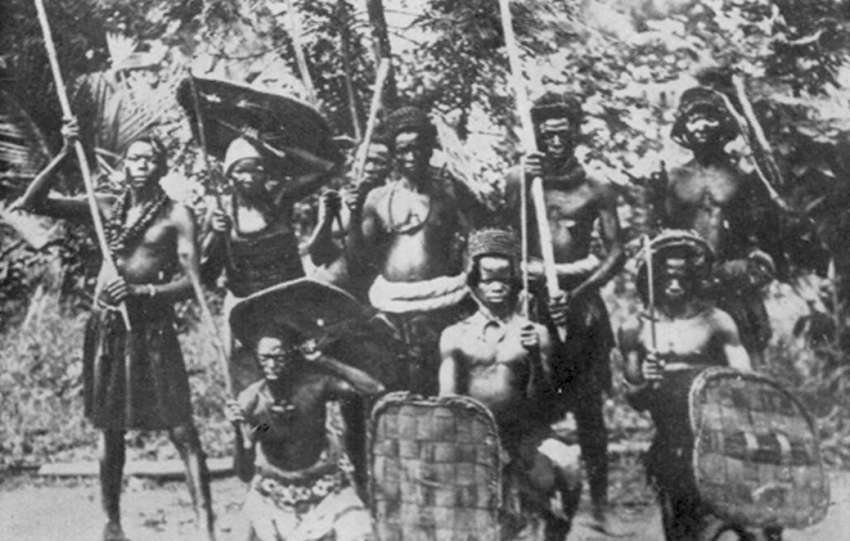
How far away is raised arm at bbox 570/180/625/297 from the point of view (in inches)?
217

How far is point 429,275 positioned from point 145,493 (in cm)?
179

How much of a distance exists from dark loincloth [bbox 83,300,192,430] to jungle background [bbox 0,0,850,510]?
0.30ft

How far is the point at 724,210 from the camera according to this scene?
18.4 feet

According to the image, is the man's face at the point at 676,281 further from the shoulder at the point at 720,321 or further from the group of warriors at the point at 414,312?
the shoulder at the point at 720,321

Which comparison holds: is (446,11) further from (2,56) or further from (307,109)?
(2,56)

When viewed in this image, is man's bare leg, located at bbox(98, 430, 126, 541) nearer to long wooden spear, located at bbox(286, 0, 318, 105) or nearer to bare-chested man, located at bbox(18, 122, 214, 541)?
bare-chested man, located at bbox(18, 122, 214, 541)

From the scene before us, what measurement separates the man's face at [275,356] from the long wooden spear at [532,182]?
1.19m

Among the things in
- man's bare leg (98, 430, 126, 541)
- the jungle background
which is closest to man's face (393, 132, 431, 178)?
the jungle background

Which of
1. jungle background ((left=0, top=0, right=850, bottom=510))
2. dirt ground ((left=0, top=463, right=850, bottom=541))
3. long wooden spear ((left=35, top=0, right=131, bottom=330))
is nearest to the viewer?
dirt ground ((left=0, top=463, right=850, bottom=541))

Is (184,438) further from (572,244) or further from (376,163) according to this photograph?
(572,244)

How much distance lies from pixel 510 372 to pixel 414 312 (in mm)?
554

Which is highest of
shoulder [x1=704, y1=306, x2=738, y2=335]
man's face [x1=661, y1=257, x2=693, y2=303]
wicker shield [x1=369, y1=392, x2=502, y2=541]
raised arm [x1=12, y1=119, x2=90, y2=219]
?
raised arm [x1=12, y1=119, x2=90, y2=219]

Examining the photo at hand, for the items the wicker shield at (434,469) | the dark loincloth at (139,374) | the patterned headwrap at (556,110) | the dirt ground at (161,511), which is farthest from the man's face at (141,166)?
the patterned headwrap at (556,110)

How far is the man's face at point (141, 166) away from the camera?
18.4 ft
